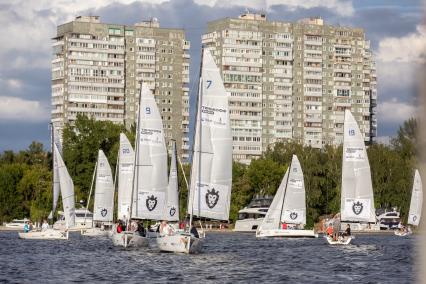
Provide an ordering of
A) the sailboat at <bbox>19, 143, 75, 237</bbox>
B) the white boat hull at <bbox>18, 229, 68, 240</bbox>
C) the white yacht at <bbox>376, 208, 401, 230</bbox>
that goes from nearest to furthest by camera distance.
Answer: the white boat hull at <bbox>18, 229, 68, 240</bbox>
the sailboat at <bbox>19, 143, 75, 237</bbox>
the white yacht at <bbox>376, 208, 401, 230</bbox>

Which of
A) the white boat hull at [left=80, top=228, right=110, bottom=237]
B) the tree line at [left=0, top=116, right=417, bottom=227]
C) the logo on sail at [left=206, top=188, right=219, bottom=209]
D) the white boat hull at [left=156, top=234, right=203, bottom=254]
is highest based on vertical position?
the tree line at [left=0, top=116, right=417, bottom=227]

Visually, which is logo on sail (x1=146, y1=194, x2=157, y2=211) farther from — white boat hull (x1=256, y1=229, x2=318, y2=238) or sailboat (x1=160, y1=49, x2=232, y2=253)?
white boat hull (x1=256, y1=229, x2=318, y2=238)

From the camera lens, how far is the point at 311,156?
14725 cm

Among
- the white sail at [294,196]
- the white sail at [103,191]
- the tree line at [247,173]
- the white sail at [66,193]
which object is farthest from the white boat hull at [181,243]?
the tree line at [247,173]

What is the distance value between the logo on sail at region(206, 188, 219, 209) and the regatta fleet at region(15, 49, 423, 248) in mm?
55

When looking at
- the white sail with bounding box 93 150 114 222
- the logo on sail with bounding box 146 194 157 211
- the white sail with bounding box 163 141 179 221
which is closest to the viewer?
the logo on sail with bounding box 146 194 157 211

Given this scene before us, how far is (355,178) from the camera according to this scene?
87625mm

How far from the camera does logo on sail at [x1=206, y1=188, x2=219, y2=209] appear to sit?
62250 millimetres

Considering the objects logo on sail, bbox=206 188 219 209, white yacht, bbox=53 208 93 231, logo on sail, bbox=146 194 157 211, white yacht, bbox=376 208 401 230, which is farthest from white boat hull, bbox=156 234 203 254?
white yacht, bbox=376 208 401 230

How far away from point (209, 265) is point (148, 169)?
20.5m

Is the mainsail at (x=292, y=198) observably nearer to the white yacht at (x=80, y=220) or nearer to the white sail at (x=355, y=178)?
the white sail at (x=355, y=178)

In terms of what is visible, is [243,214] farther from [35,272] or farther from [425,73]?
[425,73]

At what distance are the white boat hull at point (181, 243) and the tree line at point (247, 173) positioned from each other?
222 ft

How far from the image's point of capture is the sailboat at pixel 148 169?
249 feet
